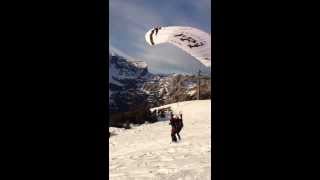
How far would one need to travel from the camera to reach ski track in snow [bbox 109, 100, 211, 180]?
980 cm

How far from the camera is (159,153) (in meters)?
12.9

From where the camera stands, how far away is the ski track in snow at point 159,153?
32.2 feet

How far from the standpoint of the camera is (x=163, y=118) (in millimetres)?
24672
